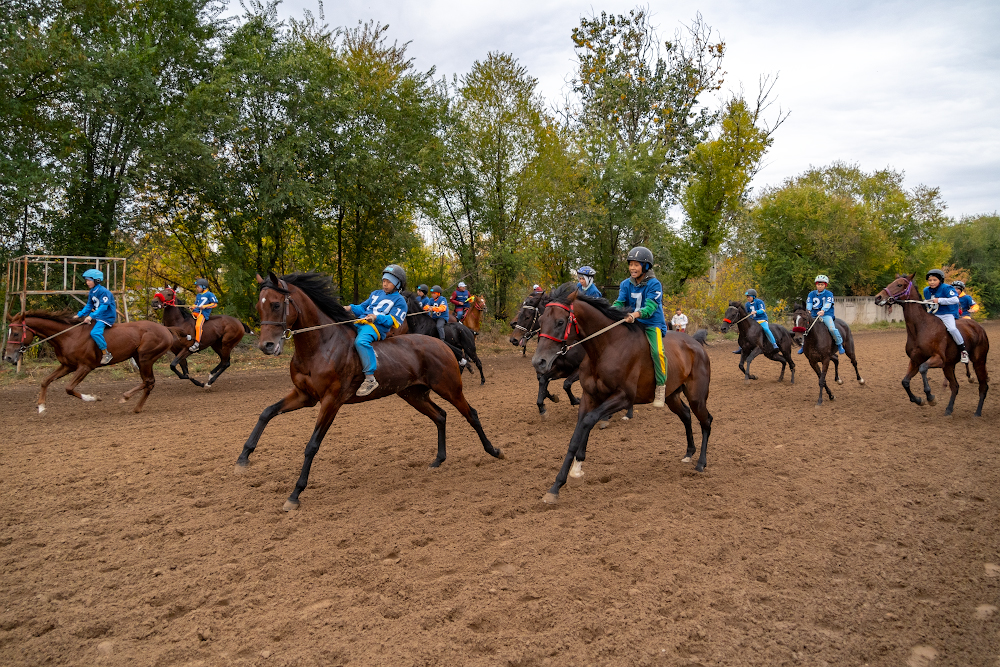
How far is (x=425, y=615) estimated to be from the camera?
3750mm

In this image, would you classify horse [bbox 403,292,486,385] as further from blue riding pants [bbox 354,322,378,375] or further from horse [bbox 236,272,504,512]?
blue riding pants [bbox 354,322,378,375]

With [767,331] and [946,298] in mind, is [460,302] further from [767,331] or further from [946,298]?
[946,298]

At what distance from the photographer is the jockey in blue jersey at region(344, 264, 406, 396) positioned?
6.54 m

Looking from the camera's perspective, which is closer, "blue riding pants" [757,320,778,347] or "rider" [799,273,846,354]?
"rider" [799,273,846,354]

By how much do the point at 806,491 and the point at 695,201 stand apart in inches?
896

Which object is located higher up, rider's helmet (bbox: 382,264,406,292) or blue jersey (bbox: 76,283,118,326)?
rider's helmet (bbox: 382,264,406,292)

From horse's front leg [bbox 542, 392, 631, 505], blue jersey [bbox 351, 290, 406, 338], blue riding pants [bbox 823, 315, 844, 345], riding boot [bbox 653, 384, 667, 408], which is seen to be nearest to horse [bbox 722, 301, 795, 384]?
blue riding pants [bbox 823, 315, 844, 345]

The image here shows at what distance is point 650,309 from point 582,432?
159cm

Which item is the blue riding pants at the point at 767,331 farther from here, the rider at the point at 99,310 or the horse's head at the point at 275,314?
the rider at the point at 99,310

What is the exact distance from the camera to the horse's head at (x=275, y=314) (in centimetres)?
607

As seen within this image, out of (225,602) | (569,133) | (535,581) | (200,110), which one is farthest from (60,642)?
(569,133)

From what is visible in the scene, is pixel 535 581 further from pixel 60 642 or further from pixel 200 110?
pixel 200 110

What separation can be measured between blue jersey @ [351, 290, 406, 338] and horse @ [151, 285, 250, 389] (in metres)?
7.94

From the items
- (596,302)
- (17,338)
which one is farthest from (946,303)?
(17,338)
